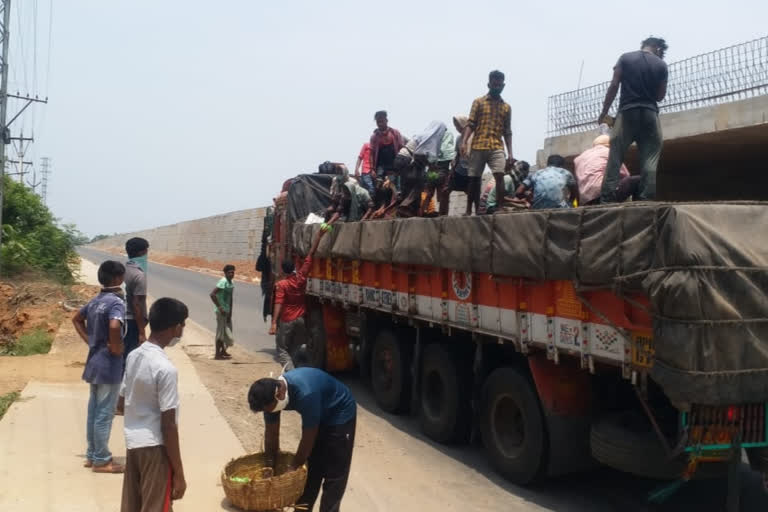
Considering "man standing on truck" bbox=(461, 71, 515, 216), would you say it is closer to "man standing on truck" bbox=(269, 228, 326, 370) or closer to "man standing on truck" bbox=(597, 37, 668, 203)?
"man standing on truck" bbox=(597, 37, 668, 203)

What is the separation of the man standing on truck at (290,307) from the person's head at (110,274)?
13.5ft

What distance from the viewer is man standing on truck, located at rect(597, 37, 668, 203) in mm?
6145

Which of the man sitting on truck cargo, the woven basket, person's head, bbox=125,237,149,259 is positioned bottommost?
the woven basket

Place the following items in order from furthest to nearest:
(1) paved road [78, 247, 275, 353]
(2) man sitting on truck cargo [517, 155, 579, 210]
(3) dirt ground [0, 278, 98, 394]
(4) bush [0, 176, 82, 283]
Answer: (4) bush [0, 176, 82, 283]
(1) paved road [78, 247, 275, 353]
(3) dirt ground [0, 278, 98, 394]
(2) man sitting on truck cargo [517, 155, 579, 210]

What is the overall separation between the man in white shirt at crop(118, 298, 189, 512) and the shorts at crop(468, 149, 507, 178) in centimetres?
497

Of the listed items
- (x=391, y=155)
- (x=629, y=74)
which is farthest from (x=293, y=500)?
(x=391, y=155)

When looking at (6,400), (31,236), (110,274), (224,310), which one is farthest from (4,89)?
(110,274)

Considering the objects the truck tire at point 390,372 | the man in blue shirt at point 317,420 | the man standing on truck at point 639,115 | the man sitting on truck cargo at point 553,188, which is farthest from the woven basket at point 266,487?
the man standing on truck at point 639,115

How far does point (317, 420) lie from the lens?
423 centimetres

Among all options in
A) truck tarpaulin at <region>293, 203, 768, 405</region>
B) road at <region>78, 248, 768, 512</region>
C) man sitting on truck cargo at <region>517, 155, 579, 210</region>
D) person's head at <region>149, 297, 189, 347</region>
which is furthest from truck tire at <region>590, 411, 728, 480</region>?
person's head at <region>149, 297, 189, 347</region>

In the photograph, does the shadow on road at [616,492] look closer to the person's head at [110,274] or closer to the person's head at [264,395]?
the person's head at [264,395]

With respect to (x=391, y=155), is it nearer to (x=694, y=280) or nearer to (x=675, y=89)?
(x=675, y=89)

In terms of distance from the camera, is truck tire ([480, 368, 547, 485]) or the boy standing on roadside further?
the boy standing on roadside

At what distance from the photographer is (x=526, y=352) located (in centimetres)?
565
